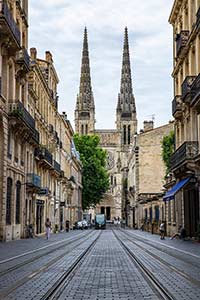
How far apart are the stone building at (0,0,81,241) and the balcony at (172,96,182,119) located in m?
10.1

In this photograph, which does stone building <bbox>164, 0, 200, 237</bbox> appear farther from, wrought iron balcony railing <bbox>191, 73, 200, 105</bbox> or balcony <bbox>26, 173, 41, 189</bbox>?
balcony <bbox>26, 173, 41, 189</bbox>

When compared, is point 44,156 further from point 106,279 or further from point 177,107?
point 106,279

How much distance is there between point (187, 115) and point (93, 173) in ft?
193

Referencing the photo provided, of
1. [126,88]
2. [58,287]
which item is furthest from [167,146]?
[126,88]

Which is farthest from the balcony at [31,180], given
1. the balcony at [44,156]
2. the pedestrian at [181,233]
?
the pedestrian at [181,233]

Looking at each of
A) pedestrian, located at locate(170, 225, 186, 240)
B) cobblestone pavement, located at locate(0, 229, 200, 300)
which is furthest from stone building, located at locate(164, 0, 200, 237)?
cobblestone pavement, located at locate(0, 229, 200, 300)

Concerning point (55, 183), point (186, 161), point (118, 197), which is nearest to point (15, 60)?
point (186, 161)

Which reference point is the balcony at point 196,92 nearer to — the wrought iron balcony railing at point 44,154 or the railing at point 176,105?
the railing at point 176,105

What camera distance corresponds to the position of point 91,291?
1202cm

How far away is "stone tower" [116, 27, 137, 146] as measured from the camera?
169m

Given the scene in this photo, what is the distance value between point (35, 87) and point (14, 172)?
1431 centimetres

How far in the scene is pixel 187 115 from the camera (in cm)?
3834

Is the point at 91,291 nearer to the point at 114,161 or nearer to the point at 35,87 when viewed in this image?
the point at 35,87

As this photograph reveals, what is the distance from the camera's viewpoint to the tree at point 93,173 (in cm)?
9416
